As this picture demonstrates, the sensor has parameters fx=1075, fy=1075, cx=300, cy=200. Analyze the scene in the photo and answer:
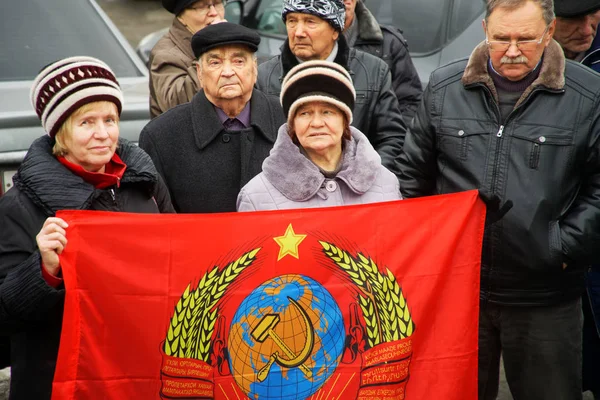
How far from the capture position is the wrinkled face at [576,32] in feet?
18.1

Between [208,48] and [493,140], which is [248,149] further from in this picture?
[493,140]

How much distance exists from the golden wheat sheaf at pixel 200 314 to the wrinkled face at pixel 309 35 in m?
1.80

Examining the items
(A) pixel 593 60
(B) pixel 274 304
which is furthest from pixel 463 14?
(B) pixel 274 304

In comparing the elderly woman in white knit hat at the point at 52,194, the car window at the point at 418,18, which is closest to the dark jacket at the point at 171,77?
the elderly woman in white knit hat at the point at 52,194

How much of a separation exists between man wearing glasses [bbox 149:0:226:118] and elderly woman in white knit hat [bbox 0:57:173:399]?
1.43 m

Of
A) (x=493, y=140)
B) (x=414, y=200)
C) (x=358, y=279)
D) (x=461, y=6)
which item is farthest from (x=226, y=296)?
(x=461, y=6)

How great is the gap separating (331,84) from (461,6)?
3.85 meters

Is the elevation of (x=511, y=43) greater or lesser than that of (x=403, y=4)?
greater

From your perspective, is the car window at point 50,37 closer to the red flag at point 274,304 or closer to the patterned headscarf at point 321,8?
the patterned headscarf at point 321,8

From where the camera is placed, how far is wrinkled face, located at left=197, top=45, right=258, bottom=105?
487 centimetres

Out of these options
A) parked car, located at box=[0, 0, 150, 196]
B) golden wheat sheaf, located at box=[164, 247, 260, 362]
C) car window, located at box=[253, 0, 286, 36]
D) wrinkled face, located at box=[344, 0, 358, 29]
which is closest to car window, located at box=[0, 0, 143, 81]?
parked car, located at box=[0, 0, 150, 196]

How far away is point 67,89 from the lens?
13.0 ft

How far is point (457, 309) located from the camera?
4.17 meters

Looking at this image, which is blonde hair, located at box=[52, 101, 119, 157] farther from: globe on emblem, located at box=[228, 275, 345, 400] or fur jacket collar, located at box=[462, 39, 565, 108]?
fur jacket collar, located at box=[462, 39, 565, 108]
